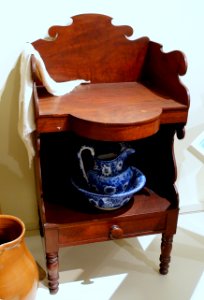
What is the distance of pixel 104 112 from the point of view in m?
1.02

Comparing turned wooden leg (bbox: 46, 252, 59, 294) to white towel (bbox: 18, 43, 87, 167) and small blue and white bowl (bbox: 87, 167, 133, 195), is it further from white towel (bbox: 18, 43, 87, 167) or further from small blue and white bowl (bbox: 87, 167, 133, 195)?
white towel (bbox: 18, 43, 87, 167)

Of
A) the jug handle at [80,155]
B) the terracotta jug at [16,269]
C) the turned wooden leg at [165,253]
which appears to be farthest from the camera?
the turned wooden leg at [165,253]

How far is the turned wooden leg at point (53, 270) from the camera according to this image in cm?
118

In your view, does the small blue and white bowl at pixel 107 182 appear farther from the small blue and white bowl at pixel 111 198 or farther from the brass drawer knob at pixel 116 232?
the brass drawer knob at pixel 116 232

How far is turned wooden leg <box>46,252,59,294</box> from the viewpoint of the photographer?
3.89 ft

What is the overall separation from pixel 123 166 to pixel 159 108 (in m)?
0.24

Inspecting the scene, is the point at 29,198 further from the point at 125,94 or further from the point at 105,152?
the point at 125,94

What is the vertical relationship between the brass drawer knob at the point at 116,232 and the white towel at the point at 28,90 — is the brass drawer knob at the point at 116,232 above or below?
below

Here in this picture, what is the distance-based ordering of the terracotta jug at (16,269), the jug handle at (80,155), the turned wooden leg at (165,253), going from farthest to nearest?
the turned wooden leg at (165,253) < the jug handle at (80,155) < the terracotta jug at (16,269)

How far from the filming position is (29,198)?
1.48m

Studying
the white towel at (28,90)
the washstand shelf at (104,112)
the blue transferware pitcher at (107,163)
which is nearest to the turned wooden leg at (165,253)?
the washstand shelf at (104,112)

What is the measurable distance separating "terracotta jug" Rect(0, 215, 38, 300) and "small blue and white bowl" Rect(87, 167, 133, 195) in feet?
0.86

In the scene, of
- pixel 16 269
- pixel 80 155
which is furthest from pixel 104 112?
pixel 16 269

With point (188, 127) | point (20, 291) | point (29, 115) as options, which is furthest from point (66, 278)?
point (188, 127)
